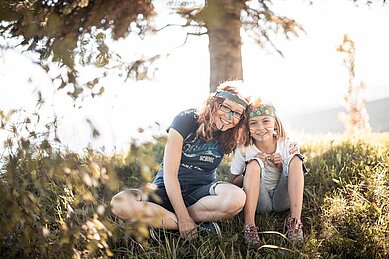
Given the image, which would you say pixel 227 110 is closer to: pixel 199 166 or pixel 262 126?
pixel 262 126

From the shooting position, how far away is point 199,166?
3.04 metres

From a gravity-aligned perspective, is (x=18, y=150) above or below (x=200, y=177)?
above

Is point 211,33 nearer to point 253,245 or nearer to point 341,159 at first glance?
point 341,159

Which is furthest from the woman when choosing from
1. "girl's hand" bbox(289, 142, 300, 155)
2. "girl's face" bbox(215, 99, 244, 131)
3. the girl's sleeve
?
"girl's hand" bbox(289, 142, 300, 155)

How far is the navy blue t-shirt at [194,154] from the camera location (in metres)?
2.96

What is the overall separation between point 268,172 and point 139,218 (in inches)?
70.8

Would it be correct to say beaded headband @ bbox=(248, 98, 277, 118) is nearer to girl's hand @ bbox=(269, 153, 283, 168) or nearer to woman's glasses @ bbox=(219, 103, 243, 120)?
woman's glasses @ bbox=(219, 103, 243, 120)

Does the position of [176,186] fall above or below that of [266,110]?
below

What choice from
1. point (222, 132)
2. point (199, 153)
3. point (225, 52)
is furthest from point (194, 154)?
point (225, 52)

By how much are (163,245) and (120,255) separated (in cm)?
25

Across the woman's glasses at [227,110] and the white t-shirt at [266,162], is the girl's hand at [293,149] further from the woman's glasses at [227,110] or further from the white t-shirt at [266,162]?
the woman's glasses at [227,110]

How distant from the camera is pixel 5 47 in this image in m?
1.48

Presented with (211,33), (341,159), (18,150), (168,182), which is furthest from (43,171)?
(211,33)

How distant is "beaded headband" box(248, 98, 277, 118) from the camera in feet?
9.73
